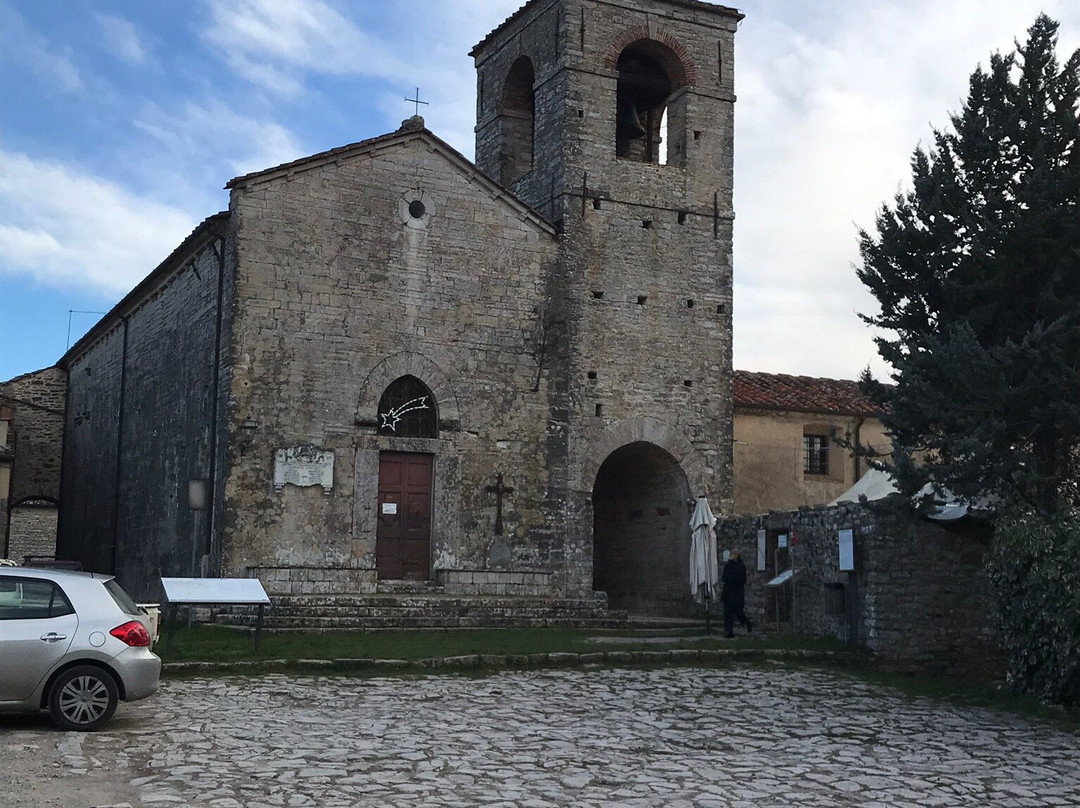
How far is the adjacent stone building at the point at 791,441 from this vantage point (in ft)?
86.2

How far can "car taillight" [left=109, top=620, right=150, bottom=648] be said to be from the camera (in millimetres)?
9680

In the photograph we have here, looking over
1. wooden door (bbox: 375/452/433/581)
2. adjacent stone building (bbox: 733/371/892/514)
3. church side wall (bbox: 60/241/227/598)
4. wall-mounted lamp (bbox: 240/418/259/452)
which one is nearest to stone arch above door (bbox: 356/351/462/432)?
wooden door (bbox: 375/452/433/581)

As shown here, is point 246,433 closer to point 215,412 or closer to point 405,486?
point 215,412

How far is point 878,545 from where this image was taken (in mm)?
16688

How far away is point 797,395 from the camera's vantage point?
27.8 metres

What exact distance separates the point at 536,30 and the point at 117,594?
17729 mm

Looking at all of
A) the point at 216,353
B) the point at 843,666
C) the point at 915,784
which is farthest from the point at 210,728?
the point at 216,353

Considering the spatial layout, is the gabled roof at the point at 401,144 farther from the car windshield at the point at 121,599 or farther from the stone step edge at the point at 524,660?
the car windshield at the point at 121,599

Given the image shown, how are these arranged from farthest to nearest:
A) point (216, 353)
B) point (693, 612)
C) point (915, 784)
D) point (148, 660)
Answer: point (693, 612) → point (216, 353) → point (148, 660) → point (915, 784)

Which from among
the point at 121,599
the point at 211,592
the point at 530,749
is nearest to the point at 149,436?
the point at 211,592

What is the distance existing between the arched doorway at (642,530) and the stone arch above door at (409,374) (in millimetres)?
3964

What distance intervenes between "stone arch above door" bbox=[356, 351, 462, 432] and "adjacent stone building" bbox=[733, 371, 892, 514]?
724 centimetres

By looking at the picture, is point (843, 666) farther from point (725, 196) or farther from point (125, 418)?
point (125, 418)

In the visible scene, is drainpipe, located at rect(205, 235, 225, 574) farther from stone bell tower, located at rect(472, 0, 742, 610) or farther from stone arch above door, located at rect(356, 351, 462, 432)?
stone bell tower, located at rect(472, 0, 742, 610)
